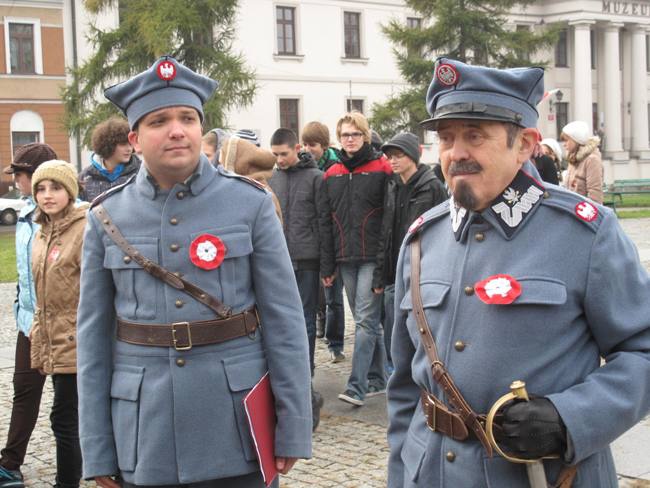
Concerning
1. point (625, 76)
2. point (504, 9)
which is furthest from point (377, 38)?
point (625, 76)

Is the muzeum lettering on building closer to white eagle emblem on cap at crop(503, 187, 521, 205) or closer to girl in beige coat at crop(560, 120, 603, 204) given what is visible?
girl in beige coat at crop(560, 120, 603, 204)

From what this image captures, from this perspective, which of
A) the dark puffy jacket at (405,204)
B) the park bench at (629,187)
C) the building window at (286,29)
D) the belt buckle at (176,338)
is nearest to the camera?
the belt buckle at (176,338)

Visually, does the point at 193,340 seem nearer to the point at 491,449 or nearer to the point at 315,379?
the point at 491,449

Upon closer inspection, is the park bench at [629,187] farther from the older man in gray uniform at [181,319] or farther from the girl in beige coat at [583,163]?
the older man in gray uniform at [181,319]

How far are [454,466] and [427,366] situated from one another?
0.92 ft

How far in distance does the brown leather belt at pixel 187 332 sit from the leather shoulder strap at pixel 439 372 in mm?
741

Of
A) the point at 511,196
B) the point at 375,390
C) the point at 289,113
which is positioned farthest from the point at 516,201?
the point at 289,113

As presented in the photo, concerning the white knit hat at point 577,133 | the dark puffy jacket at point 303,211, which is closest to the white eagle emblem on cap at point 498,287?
the dark puffy jacket at point 303,211

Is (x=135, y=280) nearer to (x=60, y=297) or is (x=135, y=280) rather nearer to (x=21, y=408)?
(x=60, y=297)

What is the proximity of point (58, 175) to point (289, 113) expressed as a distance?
4434 centimetres

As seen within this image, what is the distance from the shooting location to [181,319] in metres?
3.36

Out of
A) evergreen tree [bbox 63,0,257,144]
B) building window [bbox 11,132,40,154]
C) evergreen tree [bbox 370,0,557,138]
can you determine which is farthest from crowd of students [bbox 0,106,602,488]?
building window [bbox 11,132,40,154]

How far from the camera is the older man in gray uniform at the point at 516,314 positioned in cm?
255

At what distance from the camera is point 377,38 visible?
51656 mm
